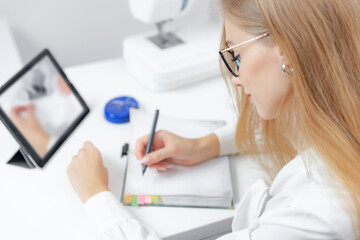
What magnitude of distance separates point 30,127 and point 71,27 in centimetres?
67

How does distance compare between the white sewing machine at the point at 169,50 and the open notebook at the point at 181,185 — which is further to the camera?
the white sewing machine at the point at 169,50

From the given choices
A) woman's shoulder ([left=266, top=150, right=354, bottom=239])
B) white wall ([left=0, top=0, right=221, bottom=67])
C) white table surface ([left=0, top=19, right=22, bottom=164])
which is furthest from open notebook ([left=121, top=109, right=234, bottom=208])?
white wall ([left=0, top=0, right=221, bottom=67])

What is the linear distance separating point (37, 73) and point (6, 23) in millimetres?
456

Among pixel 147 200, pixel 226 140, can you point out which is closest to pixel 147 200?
pixel 147 200

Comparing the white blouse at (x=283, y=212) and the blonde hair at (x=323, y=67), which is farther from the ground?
the blonde hair at (x=323, y=67)

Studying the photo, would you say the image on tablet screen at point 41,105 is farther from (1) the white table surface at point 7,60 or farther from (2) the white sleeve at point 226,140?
(2) the white sleeve at point 226,140

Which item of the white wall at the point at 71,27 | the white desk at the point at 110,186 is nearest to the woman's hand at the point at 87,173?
the white desk at the point at 110,186

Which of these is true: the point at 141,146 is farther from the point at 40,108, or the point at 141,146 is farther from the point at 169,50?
the point at 169,50

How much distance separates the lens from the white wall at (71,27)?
1.33 m

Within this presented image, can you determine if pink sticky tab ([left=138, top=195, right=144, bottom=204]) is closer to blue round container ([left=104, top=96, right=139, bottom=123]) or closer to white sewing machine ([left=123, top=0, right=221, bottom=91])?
blue round container ([left=104, top=96, right=139, bottom=123])

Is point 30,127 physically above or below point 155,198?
above

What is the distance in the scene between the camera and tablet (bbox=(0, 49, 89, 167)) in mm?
824

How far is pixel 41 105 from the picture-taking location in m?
0.91

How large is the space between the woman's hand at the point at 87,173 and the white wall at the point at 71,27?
0.70 metres
